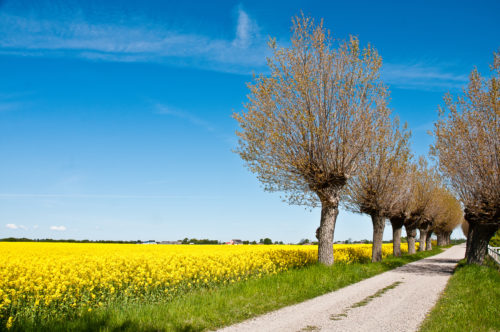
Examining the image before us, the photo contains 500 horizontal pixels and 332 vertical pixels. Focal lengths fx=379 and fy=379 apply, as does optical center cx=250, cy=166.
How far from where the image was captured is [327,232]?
63.4ft

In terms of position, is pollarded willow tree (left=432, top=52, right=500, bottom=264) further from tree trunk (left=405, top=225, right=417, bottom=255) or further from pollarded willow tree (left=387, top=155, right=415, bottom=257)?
tree trunk (left=405, top=225, right=417, bottom=255)

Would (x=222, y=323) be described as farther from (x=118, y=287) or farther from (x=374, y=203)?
(x=374, y=203)

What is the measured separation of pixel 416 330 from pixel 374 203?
812 inches

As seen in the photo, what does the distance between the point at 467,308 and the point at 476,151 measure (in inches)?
510

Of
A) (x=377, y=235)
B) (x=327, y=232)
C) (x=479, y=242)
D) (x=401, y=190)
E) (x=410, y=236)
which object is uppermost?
(x=401, y=190)

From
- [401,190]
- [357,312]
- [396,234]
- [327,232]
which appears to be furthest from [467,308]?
[396,234]

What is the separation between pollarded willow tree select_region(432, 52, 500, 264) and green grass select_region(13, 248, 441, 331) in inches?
456

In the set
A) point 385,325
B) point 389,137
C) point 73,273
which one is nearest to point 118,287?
point 73,273

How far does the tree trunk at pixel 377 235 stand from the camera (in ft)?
95.2

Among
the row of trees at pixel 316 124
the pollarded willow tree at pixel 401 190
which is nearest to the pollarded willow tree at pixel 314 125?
the row of trees at pixel 316 124

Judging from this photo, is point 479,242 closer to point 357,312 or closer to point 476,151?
point 476,151

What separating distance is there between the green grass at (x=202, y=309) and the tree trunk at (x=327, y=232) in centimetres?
428

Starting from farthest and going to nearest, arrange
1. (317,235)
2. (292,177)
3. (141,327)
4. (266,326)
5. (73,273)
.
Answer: (317,235) → (292,177) → (73,273) → (266,326) → (141,327)

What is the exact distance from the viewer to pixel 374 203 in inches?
1113
